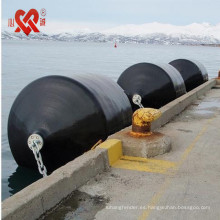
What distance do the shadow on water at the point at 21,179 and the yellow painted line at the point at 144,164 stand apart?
2.89 m

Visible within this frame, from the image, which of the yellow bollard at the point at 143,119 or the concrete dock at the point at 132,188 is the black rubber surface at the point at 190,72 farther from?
the yellow bollard at the point at 143,119

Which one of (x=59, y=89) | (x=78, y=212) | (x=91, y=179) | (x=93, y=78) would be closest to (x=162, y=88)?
(x=93, y=78)

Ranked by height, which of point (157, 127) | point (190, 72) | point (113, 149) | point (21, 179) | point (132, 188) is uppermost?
point (190, 72)

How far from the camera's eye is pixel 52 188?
440 cm

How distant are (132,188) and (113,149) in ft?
3.48

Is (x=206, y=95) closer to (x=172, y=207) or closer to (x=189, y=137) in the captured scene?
(x=189, y=137)

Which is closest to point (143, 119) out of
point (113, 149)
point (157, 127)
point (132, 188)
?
point (113, 149)

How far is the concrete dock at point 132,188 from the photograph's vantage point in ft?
13.9

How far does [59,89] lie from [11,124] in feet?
4.47

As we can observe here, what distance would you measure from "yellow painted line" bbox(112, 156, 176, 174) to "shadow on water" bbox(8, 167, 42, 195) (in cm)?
289

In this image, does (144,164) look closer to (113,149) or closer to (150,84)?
(113,149)

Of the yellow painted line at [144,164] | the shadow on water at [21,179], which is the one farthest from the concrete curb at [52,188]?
the shadow on water at [21,179]

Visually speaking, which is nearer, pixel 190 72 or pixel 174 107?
pixel 174 107

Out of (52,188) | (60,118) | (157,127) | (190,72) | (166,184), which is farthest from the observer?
(190,72)
